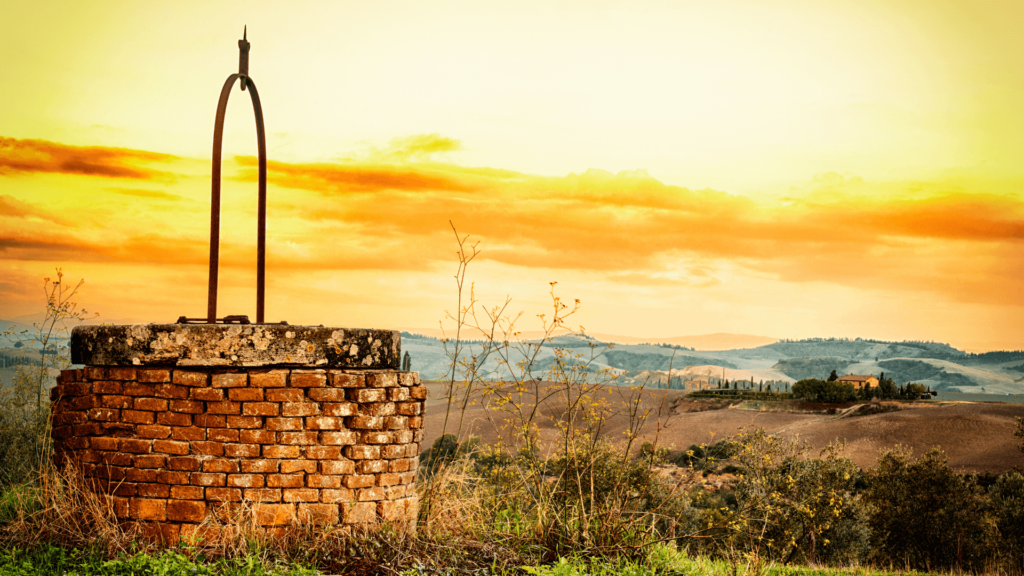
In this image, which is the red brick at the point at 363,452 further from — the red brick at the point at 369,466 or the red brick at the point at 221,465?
the red brick at the point at 221,465

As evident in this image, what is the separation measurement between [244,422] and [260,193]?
7.50 ft

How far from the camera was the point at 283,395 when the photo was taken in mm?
4516

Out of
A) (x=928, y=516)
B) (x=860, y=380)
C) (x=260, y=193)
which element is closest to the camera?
(x=260, y=193)

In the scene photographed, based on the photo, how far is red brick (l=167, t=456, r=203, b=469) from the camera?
4.43 m

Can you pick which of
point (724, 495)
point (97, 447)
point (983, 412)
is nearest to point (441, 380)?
point (97, 447)

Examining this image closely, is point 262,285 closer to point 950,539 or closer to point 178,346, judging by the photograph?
point 178,346

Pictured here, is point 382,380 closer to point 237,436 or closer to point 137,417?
point 237,436

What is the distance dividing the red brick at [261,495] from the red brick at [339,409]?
627 mm

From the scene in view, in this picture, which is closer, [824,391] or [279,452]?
[279,452]

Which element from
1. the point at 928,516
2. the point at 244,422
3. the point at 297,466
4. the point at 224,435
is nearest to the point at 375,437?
the point at 297,466

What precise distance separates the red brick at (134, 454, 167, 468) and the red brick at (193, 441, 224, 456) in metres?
0.25

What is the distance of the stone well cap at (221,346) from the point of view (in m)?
4.55

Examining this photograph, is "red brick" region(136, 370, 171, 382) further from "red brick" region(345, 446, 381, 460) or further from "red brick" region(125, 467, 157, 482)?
"red brick" region(345, 446, 381, 460)

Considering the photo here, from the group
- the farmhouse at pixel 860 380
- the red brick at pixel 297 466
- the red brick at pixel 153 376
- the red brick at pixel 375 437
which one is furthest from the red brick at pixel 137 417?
the farmhouse at pixel 860 380
